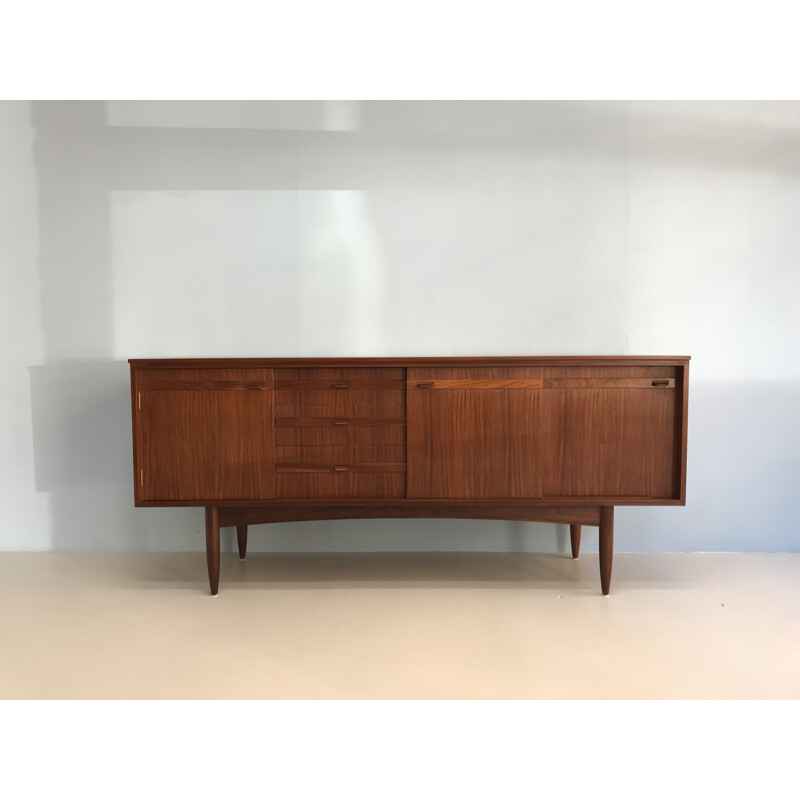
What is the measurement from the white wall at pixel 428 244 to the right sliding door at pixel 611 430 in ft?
2.10

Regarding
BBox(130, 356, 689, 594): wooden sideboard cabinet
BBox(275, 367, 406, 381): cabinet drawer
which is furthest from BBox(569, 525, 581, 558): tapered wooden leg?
BBox(275, 367, 406, 381): cabinet drawer

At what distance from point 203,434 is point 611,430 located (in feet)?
5.39

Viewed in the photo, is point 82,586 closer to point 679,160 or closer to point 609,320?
point 609,320

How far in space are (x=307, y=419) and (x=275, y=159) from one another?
1.37 metres

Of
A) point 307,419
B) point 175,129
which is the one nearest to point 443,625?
point 307,419

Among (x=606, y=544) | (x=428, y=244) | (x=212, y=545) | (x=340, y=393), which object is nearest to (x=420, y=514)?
(x=340, y=393)

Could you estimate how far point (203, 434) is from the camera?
2.77 meters

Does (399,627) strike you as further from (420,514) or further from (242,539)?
(242,539)

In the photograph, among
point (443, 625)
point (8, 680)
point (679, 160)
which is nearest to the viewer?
point (8, 680)

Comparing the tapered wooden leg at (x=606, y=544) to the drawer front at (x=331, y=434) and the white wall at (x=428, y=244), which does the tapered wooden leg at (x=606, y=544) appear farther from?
the drawer front at (x=331, y=434)

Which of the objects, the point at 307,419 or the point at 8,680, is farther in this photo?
the point at 307,419

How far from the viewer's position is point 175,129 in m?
3.32

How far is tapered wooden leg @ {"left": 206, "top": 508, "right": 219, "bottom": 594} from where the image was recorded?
9.37ft

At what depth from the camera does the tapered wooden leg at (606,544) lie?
2.83m
